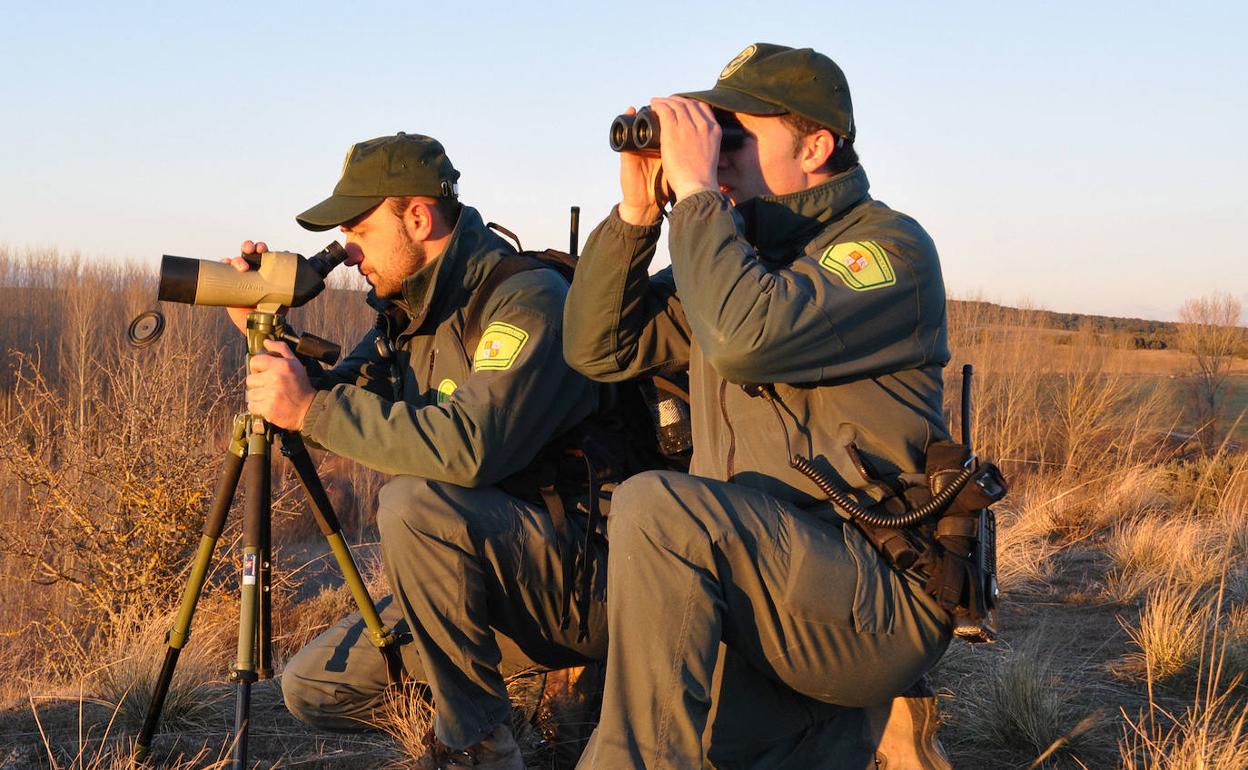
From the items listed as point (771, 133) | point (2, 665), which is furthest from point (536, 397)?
point (2, 665)

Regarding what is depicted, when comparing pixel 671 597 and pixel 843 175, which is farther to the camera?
pixel 843 175

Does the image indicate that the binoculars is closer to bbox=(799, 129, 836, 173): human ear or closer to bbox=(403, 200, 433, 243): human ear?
bbox=(799, 129, 836, 173): human ear

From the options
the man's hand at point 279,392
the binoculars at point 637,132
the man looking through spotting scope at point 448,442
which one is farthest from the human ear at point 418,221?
the binoculars at point 637,132

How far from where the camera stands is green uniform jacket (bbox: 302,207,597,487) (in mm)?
2791

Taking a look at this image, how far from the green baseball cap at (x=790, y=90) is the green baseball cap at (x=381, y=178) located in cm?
100

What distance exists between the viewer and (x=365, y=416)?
9.41ft

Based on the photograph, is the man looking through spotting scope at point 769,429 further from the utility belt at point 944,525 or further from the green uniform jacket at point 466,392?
the green uniform jacket at point 466,392

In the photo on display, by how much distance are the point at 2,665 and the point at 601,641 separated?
372 cm

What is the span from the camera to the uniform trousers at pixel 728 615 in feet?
6.81

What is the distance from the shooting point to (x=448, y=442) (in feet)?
9.11

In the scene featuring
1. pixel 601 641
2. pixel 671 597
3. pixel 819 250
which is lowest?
pixel 601 641

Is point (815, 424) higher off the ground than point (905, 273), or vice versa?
point (905, 273)

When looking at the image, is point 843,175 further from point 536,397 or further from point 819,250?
point 536,397

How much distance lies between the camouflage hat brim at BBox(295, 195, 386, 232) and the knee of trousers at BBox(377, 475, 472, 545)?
88cm
